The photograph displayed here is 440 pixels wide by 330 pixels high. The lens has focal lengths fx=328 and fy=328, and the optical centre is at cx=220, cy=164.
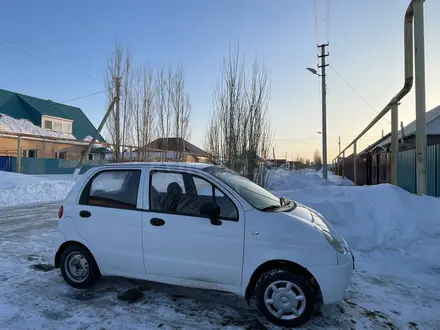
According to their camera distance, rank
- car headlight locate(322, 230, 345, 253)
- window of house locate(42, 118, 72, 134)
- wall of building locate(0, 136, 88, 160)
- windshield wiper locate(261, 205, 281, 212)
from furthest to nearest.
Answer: window of house locate(42, 118, 72, 134) → wall of building locate(0, 136, 88, 160) → windshield wiper locate(261, 205, 281, 212) → car headlight locate(322, 230, 345, 253)

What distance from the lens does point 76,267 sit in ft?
14.5

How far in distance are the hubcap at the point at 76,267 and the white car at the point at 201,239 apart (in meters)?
0.01

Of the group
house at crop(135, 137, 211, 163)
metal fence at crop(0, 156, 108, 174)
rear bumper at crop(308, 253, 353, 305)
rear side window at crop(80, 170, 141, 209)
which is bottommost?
rear bumper at crop(308, 253, 353, 305)

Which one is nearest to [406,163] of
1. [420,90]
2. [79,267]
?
[420,90]

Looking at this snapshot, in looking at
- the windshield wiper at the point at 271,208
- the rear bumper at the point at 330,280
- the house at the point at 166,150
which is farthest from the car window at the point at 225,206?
the house at the point at 166,150

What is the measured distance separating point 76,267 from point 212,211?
2.21m

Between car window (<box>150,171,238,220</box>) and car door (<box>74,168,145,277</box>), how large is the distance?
0.72ft

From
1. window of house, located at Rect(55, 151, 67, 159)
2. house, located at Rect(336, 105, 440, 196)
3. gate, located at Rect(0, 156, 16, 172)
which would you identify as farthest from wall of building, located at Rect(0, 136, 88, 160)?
house, located at Rect(336, 105, 440, 196)

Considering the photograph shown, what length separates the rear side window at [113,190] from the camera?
4.19m

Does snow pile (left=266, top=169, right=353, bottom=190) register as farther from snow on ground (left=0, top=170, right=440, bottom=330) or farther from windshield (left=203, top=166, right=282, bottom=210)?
windshield (left=203, top=166, right=282, bottom=210)

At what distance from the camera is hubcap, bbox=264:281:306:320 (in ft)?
11.2

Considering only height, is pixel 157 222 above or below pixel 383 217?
above

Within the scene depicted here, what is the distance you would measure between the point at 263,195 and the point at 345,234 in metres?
3.38

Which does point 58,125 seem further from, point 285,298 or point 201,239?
point 285,298
